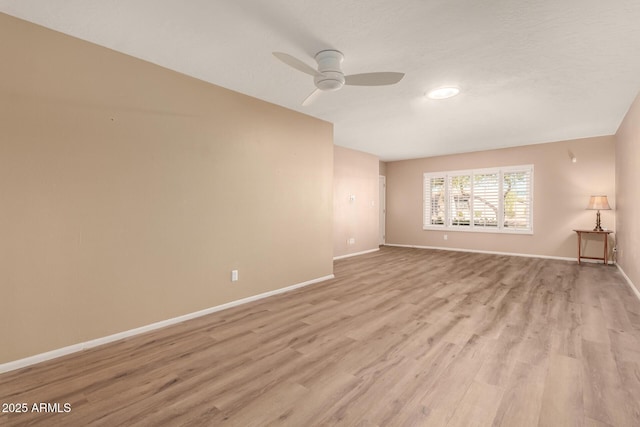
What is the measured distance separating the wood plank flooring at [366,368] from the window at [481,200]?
3375 mm

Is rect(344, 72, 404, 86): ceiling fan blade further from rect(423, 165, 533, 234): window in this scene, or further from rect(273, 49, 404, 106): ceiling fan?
rect(423, 165, 533, 234): window

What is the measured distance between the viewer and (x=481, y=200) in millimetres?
7395

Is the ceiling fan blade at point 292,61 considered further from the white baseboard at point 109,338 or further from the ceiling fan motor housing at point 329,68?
the white baseboard at point 109,338

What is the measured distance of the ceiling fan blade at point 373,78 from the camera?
2521mm

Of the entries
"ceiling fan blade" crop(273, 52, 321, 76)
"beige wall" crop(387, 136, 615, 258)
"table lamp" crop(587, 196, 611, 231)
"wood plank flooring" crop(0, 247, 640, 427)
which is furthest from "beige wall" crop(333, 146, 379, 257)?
"table lamp" crop(587, 196, 611, 231)

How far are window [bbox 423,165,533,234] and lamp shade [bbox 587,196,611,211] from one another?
3.72ft

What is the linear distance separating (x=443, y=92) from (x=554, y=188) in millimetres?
4741

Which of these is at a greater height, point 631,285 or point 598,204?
point 598,204

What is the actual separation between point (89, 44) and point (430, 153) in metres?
7.16

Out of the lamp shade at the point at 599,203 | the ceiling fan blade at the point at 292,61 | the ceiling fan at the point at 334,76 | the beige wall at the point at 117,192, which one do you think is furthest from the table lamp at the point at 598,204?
the ceiling fan blade at the point at 292,61

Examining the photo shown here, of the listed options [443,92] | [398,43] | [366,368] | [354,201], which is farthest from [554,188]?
[366,368]

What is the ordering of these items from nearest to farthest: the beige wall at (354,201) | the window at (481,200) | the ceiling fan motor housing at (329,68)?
the ceiling fan motor housing at (329,68) → the beige wall at (354,201) → the window at (481,200)

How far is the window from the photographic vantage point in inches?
269

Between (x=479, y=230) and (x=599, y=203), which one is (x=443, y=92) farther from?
(x=479, y=230)
